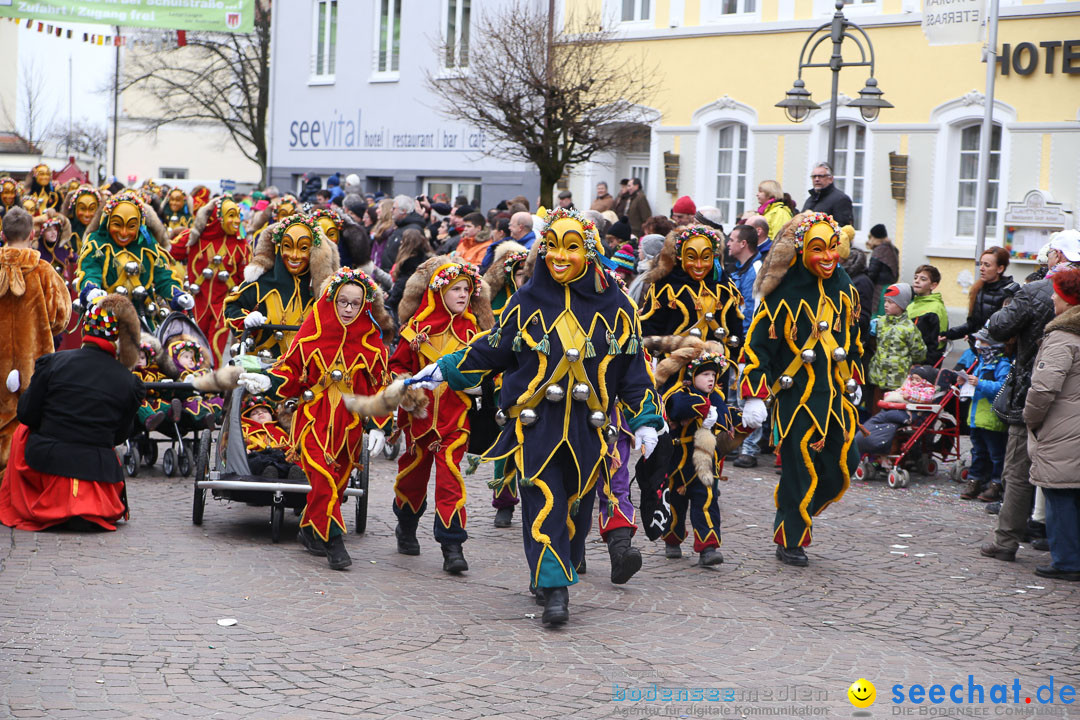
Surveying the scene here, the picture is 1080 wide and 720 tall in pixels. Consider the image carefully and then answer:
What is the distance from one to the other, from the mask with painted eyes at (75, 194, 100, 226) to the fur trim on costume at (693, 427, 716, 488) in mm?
7820

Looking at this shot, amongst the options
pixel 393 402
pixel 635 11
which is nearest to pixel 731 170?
pixel 635 11

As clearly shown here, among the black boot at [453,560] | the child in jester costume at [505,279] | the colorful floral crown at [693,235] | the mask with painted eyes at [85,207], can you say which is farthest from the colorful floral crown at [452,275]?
the mask with painted eyes at [85,207]

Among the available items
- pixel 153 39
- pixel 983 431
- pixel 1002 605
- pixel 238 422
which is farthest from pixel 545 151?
pixel 153 39

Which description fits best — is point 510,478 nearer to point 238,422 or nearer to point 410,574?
point 410,574

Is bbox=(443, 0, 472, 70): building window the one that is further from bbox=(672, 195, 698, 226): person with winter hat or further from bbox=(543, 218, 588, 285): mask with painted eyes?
bbox=(543, 218, 588, 285): mask with painted eyes

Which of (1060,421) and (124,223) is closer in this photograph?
(1060,421)

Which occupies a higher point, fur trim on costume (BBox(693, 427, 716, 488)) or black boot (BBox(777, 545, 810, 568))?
fur trim on costume (BBox(693, 427, 716, 488))

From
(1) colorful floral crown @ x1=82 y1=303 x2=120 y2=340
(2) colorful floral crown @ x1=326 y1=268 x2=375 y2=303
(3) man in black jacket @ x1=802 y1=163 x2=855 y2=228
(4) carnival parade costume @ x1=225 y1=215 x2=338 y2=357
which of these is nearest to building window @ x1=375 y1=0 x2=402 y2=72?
(3) man in black jacket @ x1=802 y1=163 x2=855 y2=228

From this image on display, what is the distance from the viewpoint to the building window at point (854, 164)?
21219 mm

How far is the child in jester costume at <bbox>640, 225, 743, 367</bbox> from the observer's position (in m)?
8.97

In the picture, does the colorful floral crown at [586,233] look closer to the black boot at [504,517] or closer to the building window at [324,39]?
the black boot at [504,517]

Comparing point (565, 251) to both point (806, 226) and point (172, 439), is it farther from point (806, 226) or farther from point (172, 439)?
point (172, 439)

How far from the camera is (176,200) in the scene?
1798cm

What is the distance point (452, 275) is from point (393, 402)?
110cm
